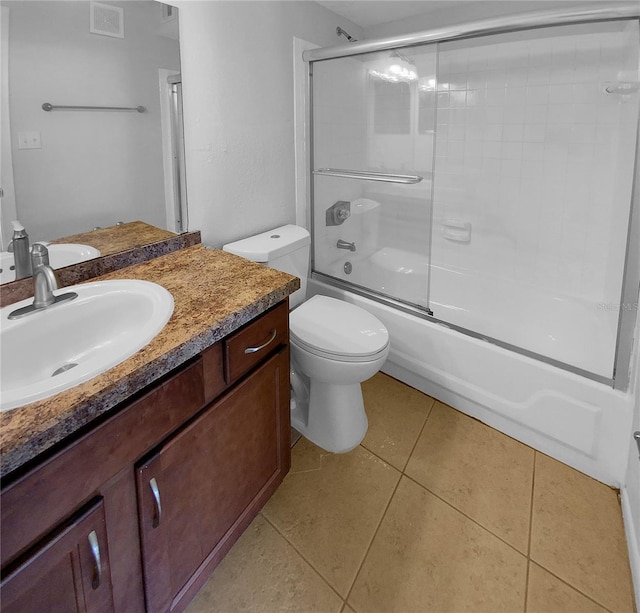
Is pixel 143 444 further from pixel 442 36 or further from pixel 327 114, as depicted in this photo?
pixel 327 114

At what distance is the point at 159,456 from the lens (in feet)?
3.02

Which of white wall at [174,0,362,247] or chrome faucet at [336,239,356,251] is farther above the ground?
white wall at [174,0,362,247]

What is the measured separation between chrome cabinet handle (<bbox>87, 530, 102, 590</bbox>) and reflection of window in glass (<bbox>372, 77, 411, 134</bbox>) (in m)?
2.33

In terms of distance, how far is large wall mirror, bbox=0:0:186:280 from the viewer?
1.11 m

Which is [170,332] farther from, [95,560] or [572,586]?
[572,586]

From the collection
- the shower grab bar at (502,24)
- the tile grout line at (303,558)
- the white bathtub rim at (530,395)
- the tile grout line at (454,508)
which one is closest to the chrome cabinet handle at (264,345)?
the tile grout line at (303,558)

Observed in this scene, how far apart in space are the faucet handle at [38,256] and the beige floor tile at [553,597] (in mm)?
1703

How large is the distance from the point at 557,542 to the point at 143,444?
137 cm

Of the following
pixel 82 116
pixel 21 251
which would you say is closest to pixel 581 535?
pixel 21 251

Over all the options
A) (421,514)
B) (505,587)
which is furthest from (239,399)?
(505,587)

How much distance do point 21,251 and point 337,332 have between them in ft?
3.52

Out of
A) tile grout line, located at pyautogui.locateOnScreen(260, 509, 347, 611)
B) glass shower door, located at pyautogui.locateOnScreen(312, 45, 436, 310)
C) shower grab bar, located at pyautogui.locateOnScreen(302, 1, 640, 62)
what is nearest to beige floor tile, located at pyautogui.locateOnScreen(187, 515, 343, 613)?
tile grout line, located at pyautogui.locateOnScreen(260, 509, 347, 611)

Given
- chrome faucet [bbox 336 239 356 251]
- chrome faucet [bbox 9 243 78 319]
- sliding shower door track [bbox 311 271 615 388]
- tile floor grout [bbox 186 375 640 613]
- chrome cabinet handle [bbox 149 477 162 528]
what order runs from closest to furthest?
chrome cabinet handle [bbox 149 477 162 528], chrome faucet [bbox 9 243 78 319], tile floor grout [bbox 186 375 640 613], sliding shower door track [bbox 311 271 615 388], chrome faucet [bbox 336 239 356 251]

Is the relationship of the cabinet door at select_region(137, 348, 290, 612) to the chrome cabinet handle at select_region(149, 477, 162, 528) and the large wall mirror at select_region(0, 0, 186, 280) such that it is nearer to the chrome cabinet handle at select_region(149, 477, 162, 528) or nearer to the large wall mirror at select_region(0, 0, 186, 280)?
the chrome cabinet handle at select_region(149, 477, 162, 528)
